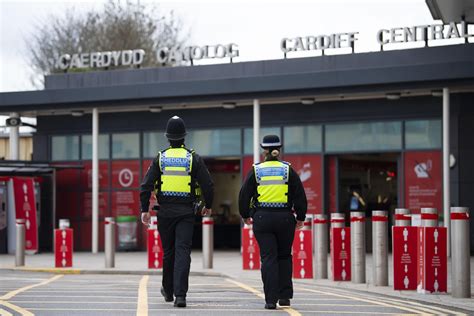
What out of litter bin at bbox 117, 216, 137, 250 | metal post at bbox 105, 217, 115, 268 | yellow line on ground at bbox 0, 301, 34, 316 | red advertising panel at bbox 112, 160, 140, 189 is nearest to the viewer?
yellow line on ground at bbox 0, 301, 34, 316

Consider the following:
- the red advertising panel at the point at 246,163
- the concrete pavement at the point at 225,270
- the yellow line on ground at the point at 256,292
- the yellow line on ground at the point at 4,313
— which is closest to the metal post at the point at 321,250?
the concrete pavement at the point at 225,270

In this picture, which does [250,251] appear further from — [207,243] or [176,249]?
[176,249]

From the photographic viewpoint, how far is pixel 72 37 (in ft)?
207

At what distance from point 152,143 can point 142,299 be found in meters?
17.4

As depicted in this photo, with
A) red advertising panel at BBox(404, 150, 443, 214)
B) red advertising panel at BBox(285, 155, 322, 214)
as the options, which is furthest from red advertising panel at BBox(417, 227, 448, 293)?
red advertising panel at BBox(285, 155, 322, 214)

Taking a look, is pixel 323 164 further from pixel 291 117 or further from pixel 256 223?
pixel 256 223

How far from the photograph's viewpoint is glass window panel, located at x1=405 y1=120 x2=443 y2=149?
89.0 feet

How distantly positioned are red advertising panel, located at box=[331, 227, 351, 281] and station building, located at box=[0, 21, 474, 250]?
8.36 meters

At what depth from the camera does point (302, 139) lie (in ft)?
94.4

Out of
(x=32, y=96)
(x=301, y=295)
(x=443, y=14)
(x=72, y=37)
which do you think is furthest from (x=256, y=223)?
(x=72, y=37)

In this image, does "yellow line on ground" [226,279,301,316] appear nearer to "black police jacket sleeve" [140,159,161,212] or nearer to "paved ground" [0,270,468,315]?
"paved ground" [0,270,468,315]

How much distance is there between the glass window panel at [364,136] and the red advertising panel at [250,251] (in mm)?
7474

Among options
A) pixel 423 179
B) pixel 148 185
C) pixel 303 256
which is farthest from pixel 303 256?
pixel 423 179

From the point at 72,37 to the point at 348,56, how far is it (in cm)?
3718
